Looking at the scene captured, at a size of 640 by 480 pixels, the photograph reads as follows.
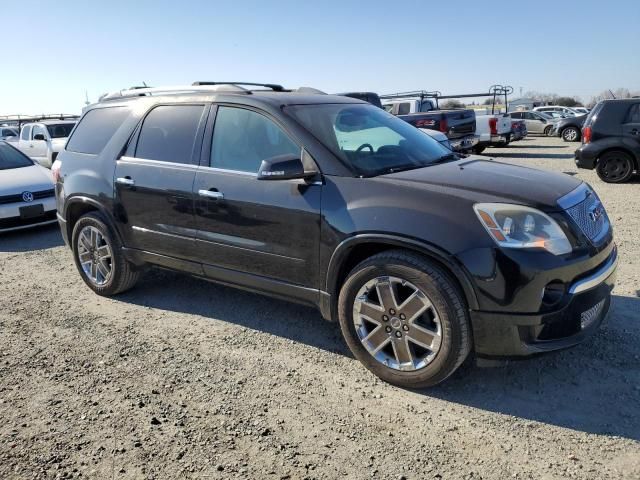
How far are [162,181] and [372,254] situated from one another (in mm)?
1891

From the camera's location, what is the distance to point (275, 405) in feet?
10.3

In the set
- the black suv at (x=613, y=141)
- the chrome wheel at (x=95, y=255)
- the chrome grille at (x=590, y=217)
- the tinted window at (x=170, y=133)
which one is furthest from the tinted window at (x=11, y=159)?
the black suv at (x=613, y=141)

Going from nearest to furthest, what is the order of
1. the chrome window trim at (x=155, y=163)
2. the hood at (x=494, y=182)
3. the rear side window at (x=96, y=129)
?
1. the hood at (x=494, y=182)
2. the chrome window trim at (x=155, y=163)
3. the rear side window at (x=96, y=129)

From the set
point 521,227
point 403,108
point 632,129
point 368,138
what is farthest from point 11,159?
point 403,108

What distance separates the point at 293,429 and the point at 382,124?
2511 mm

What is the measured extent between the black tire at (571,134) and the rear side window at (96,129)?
2262cm

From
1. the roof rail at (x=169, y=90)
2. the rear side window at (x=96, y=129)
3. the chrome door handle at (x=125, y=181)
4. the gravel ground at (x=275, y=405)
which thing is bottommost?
the gravel ground at (x=275, y=405)

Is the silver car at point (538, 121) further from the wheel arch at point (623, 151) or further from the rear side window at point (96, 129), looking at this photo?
the rear side window at point (96, 129)

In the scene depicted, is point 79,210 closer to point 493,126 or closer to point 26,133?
point 26,133

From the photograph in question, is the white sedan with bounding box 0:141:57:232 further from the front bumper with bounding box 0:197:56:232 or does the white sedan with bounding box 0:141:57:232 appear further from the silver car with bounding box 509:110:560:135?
the silver car with bounding box 509:110:560:135

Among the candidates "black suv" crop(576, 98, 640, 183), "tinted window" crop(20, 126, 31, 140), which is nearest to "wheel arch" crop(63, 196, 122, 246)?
"black suv" crop(576, 98, 640, 183)

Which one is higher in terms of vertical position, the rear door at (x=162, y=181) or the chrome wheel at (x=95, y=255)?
the rear door at (x=162, y=181)

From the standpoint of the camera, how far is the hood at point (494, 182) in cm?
305

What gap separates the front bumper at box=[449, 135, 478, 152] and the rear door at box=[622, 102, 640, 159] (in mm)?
5277
